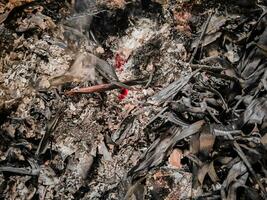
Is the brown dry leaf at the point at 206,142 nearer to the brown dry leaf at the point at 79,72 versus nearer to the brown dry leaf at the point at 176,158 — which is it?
the brown dry leaf at the point at 176,158

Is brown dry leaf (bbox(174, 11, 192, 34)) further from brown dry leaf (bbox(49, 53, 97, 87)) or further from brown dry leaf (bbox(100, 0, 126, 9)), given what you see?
brown dry leaf (bbox(49, 53, 97, 87))

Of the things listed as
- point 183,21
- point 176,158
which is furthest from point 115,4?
point 176,158

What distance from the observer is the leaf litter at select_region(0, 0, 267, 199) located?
154 centimetres

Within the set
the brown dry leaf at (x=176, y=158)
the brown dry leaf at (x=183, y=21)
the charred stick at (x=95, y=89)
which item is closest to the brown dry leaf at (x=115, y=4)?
the brown dry leaf at (x=183, y=21)

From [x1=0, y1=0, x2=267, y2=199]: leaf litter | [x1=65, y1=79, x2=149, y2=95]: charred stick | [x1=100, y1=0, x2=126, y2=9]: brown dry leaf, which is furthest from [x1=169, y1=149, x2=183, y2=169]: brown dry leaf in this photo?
[x1=100, y1=0, x2=126, y2=9]: brown dry leaf

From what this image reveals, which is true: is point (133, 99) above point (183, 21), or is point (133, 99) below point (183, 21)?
below

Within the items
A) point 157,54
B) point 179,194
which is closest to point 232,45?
point 157,54

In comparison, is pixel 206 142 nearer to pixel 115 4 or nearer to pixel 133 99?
pixel 133 99

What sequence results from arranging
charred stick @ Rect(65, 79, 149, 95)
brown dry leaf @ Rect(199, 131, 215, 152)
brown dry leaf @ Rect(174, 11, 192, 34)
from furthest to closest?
brown dry leaf @ Rect(174, 11, 192, 34) < charred stick @ Rect(65, 79, 149, 95) < brown dry leaf @ Rect(199, 131, 215, 152)

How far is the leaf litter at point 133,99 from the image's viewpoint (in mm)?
1542

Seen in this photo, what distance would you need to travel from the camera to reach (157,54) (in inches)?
70.1

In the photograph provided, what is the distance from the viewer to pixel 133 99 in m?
1.72

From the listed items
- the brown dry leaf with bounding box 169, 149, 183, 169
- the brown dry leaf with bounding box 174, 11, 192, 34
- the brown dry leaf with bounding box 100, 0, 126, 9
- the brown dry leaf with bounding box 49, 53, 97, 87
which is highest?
the brown dry leaf with bounding box 100, 0, 126, 9

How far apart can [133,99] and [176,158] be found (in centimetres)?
29
